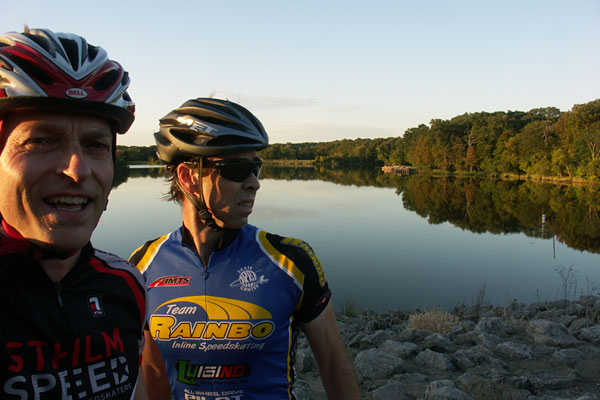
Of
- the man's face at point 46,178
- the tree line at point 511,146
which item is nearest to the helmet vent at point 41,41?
the man's face at point 46,178

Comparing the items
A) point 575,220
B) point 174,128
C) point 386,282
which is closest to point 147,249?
point 174,128

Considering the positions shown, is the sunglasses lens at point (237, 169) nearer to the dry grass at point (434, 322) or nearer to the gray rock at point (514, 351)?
the gray rock at point (514, 351)

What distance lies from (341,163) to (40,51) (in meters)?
153

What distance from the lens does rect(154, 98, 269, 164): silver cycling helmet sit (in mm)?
2531

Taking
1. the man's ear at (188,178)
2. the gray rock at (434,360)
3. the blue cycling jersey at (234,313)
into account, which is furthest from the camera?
the gray rock at (434,360)

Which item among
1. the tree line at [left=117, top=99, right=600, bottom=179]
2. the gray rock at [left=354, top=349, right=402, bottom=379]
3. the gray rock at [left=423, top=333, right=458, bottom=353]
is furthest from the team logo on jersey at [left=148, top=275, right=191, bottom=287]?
the tree line at [left=117, top=99, right=600, bottom=179]

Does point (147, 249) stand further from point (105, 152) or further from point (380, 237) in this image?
point (380, 237)

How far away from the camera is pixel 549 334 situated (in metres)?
7.69

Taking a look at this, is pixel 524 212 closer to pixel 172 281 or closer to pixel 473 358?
pixel 473 358

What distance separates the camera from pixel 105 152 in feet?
5.10

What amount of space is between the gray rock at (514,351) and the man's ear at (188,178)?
256 inches

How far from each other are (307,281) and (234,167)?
835mm

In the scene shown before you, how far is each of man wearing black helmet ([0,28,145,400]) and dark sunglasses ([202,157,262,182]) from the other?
948 millimetres

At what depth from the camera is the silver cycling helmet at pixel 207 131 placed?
99.7 inches
